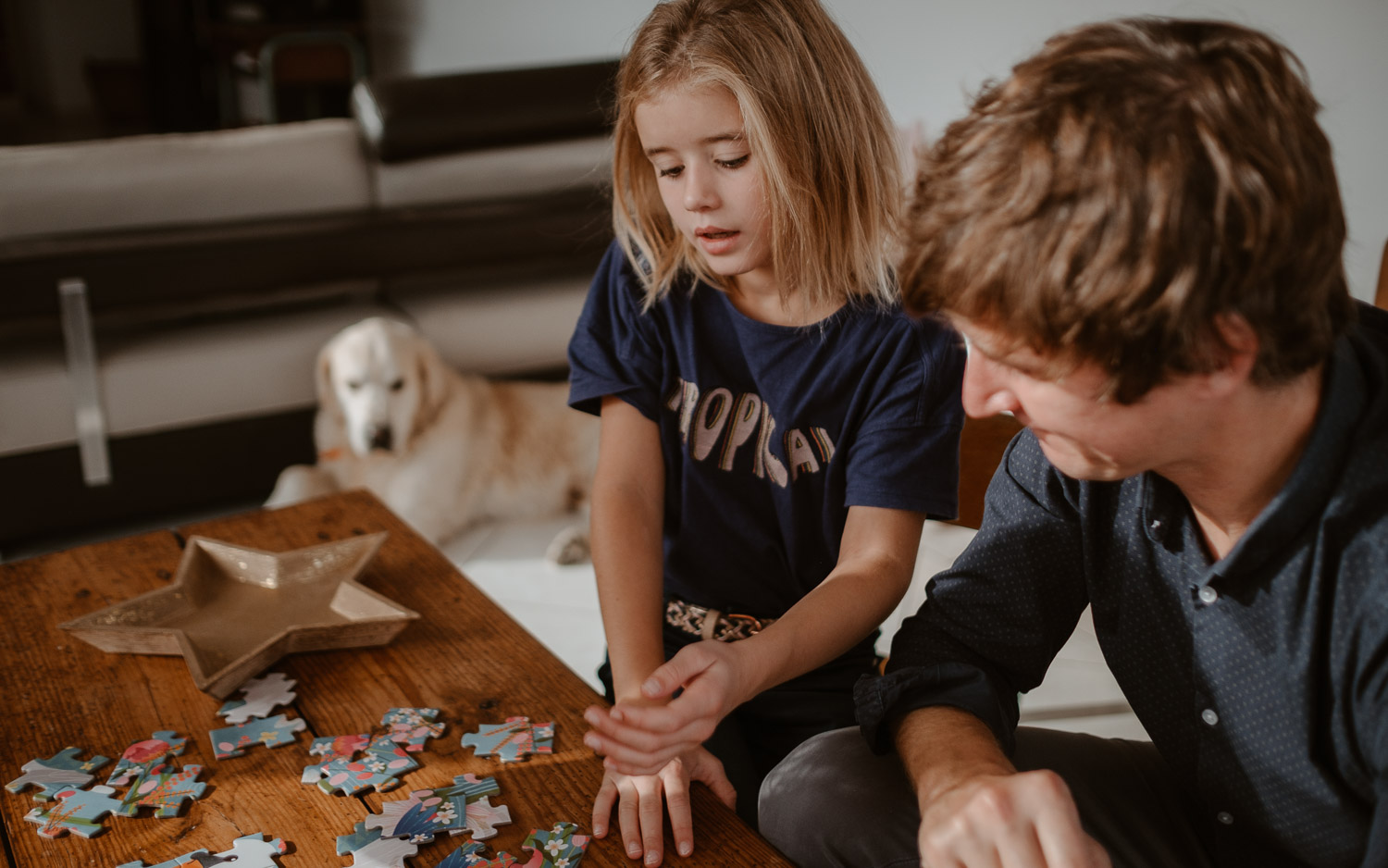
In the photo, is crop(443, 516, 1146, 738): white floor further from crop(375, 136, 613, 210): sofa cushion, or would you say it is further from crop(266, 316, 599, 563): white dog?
crop(375, 136, 613, 210): sofa cushion

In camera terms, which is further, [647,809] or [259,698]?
[259,698]

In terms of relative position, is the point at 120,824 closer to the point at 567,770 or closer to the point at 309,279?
the point at 567,770

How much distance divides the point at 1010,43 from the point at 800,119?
1830 millimetres

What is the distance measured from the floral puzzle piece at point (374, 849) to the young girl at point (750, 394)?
157mm

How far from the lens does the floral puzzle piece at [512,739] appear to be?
0.99 m

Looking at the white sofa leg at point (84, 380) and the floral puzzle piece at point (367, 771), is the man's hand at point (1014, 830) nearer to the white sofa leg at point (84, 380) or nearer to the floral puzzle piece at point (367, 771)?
the floral puzzle piece at point (367, 771)

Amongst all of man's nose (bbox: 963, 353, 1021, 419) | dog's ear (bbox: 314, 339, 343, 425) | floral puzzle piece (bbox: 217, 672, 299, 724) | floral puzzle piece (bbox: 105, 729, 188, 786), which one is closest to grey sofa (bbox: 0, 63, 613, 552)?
dog's ear (bbox: 314, 339, 343, 425)

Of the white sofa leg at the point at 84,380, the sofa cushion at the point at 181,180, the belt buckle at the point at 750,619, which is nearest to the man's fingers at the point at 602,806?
A: the belt buckle at the point at 750,619

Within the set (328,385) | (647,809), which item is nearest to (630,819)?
(647,809)

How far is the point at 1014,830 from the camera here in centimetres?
74

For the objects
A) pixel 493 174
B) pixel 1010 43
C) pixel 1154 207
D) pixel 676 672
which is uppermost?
pixel 1010 43

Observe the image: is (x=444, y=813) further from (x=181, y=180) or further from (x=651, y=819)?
(x=181, y=180)

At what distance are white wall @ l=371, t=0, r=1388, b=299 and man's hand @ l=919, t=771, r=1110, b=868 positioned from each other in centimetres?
53

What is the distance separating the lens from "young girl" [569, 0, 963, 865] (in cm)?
108
